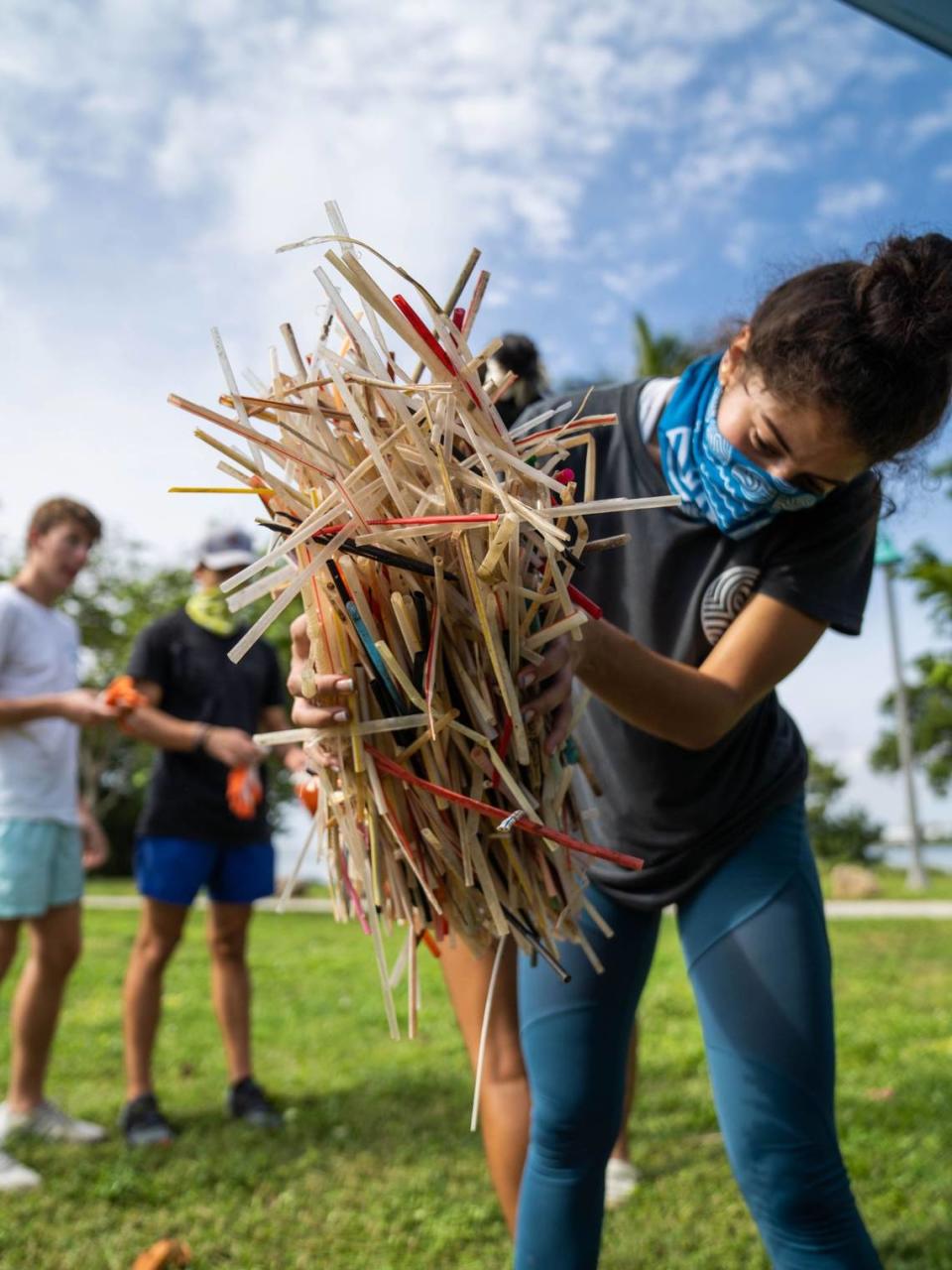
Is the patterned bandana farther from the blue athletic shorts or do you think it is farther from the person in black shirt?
the person in black shirt

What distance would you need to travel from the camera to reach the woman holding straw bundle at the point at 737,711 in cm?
189

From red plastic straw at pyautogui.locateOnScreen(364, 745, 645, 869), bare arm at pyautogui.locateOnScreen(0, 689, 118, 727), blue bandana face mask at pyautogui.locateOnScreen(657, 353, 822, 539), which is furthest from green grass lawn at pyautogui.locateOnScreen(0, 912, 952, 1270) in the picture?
blue bandana face mask at pyautogui.locateOnScreen(657, 353, 822, 539)

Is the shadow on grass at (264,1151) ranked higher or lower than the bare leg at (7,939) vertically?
lower

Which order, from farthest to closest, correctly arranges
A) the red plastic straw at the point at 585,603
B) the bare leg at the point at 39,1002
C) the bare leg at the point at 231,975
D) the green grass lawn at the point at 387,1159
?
1. the bare leg at the point at 231,975
2. the bare leg at the point at 39,1002
3. the green grass lawn at the point at 387,1159
4. the red plastic straw at the point at 585,603

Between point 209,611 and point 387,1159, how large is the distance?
229 centimetres

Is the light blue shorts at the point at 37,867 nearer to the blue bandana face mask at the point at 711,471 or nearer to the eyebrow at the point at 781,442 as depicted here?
the blue bandana face mask at the point at 711,471

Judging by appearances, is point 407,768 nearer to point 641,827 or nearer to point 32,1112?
point 641,827

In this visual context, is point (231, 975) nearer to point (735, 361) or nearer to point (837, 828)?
point (735, 361)

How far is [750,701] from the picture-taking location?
81.6 inches

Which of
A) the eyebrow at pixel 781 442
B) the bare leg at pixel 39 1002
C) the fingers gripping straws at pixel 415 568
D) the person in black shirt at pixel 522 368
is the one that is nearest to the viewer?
the fingers gripping straws at pixel 415 568

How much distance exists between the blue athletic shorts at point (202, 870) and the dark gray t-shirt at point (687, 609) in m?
2.59

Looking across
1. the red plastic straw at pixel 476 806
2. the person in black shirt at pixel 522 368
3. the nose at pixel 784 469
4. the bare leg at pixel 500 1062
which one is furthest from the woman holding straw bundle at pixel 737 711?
the person in black shirt at pixel 522 368

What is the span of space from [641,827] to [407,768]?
75cm

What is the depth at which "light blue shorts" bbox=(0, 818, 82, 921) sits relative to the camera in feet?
13.2
